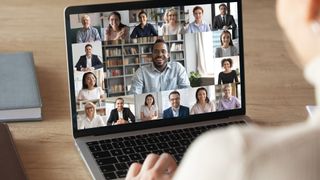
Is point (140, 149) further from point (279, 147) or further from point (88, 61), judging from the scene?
point (279, 147)

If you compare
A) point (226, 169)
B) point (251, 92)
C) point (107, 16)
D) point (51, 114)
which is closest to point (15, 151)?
point (51, 114)

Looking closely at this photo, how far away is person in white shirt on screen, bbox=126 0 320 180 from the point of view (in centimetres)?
54

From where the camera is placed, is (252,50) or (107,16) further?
(252,50)

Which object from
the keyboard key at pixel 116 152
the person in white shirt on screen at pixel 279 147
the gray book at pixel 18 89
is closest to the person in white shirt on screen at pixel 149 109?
the keyboard key at pixel 116 152

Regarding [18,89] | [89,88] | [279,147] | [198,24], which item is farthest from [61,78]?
A: [279,147]

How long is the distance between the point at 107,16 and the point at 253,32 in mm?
626

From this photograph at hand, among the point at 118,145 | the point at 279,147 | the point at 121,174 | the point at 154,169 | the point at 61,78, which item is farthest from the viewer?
the point at 61,78

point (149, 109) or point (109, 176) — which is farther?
point (149, 109)

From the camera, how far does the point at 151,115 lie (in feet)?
4.25

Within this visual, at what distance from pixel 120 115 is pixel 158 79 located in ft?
0.34

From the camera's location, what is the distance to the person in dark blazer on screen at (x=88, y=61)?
4.08 ft

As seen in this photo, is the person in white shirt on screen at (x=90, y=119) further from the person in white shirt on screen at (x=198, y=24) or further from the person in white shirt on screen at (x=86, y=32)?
the person in white shirt on screen at (x=198, y=24)

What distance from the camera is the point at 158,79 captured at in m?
1.29

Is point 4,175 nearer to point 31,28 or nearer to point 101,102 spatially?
point 101,102
